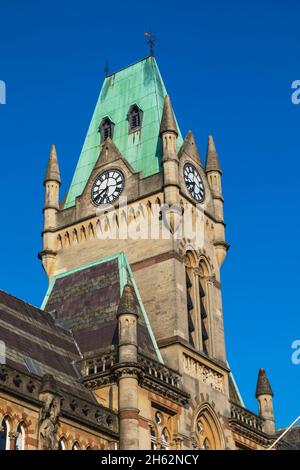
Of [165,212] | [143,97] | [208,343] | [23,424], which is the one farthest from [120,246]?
[23,424]

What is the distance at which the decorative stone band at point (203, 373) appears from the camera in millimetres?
53656

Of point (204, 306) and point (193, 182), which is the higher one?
point (193, 182)

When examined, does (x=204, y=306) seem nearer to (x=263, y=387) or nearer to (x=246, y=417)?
(x=263, y=387)

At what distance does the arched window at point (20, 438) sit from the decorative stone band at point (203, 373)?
1263 centimetres

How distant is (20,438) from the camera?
140 feet

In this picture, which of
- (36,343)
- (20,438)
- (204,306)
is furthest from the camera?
(204,306)

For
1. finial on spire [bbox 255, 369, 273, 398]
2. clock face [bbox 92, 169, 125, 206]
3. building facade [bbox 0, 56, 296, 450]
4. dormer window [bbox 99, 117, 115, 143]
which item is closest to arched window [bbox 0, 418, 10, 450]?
building facade [bbox 0, 56, 296, 450]

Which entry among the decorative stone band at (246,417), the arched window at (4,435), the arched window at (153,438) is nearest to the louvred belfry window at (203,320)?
the decorative stone band at (246,417)

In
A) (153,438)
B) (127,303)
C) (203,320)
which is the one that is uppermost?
(203,320)

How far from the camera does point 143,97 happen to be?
65.4m

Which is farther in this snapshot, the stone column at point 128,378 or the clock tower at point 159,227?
the clock tower at point 159,227

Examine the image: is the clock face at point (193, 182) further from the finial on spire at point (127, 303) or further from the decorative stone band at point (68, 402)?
the decorative stone band at point (68, 402)

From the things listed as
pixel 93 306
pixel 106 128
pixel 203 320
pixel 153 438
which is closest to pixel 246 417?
pixel 203 320

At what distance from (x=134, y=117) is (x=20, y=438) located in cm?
2775
